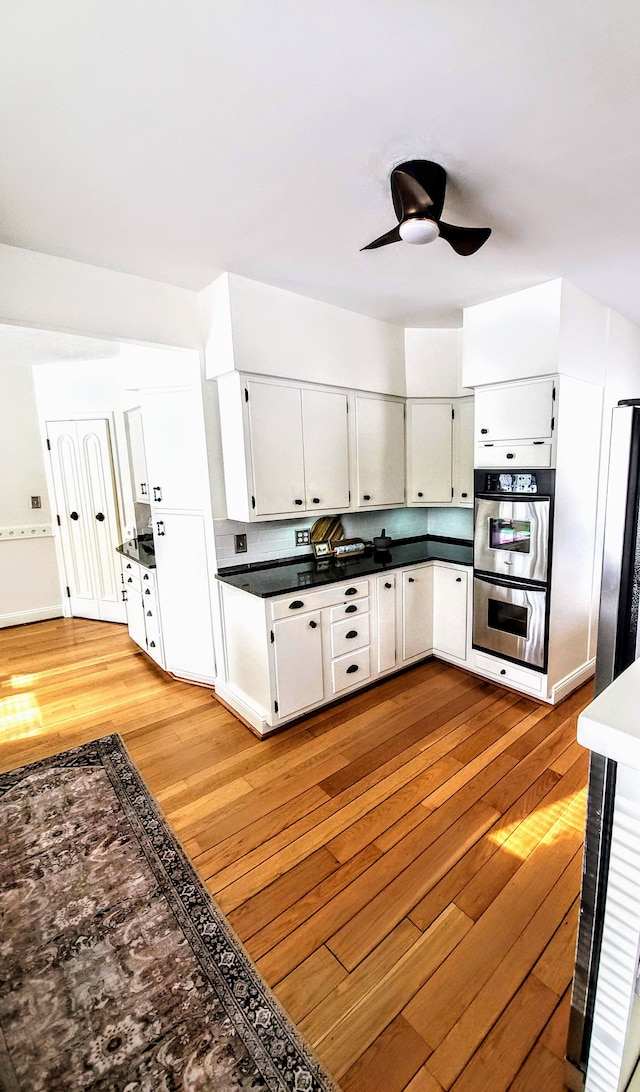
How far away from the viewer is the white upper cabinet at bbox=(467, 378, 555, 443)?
2.76 meters

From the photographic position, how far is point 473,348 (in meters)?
3.08

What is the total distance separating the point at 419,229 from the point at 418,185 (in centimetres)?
16

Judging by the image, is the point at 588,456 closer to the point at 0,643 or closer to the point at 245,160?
the point at 245,160

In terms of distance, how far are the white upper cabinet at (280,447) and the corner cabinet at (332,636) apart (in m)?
0.61

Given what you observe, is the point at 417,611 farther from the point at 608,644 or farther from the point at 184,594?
the point at 608,644

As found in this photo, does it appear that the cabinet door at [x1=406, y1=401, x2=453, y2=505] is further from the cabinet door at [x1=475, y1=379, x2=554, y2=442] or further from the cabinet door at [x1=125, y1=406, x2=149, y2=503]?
the cabinet door at [x1=125, y1=406, x2=149, y2=503]

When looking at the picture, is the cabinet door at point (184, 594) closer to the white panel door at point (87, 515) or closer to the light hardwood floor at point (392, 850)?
the light hardwood floor at point (392, 850)

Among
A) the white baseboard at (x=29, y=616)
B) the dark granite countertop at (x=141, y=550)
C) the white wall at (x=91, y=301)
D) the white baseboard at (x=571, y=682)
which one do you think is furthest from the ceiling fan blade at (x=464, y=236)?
the white baseboard at (x=29, y=616)

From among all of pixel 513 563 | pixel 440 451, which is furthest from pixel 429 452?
pixel 513 563

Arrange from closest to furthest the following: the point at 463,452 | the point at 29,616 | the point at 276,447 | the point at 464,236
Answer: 1. the point at 464,236
2. the point at 276,447
3. the point at 463,452
4. the point at 29,616

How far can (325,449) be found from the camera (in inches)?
125

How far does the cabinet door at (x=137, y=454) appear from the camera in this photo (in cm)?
405

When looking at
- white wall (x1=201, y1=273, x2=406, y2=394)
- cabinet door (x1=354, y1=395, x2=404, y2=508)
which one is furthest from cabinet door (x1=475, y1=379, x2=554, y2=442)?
white wall (x1=201, y1=273, x2=406, y2=394)

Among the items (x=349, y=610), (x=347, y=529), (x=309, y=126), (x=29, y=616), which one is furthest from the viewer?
(x=29, y=616)
